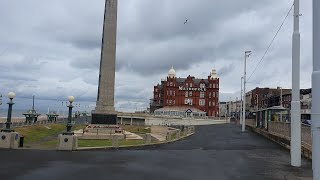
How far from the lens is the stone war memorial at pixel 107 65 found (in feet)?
114

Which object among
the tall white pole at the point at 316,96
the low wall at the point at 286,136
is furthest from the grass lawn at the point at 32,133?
the tall white pole at the point at 316,96

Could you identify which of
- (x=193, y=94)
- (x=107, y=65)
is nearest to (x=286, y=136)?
(x=107, y=65)

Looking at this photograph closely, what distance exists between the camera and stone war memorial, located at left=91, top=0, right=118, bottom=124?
34844mm

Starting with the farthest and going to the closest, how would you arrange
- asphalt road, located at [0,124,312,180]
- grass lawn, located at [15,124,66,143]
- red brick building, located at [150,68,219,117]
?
red brick building, located at [150,68,219,117]
grass lawn, located at [15,124,66,143]
asphalt road, located at [0,124,312,180]

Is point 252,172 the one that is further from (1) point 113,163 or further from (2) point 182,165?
(1) point 113,163

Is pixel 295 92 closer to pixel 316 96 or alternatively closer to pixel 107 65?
pixel 316 96

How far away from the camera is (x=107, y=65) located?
34.9m

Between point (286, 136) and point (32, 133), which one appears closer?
point (286, 136)

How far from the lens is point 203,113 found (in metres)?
127

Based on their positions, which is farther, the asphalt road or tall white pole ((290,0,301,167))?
tall white pole ((290,0,301,167))

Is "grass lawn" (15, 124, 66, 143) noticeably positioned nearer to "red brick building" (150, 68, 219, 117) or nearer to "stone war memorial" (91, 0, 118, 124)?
"stone war memorial" (91, 0, 118, 124)

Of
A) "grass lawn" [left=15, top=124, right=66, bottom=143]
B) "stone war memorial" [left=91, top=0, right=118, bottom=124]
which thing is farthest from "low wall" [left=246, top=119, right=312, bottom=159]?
"grass lawn" [left=15, top=124, right=66, bottom=143]

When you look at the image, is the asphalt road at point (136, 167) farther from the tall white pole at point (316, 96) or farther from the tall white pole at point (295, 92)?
the tall white pole at point (316, 96)

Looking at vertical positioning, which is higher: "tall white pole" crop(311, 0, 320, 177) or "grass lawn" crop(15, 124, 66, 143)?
"tall white pole" crop(311, 0, 320, 177)
